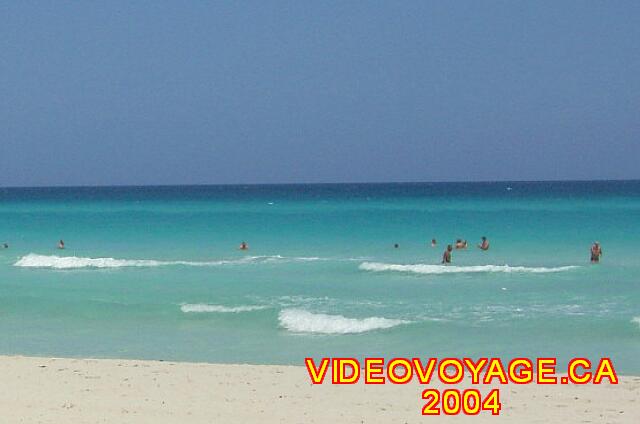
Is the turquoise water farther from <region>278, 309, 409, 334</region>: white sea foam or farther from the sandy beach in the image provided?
the sandy beach

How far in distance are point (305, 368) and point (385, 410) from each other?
8.84ft

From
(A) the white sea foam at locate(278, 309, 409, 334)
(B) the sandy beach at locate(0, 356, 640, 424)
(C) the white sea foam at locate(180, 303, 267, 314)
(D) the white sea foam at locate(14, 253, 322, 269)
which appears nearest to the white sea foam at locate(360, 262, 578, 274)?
(D) the white sea foam at locate(14, 253, 322, 269)

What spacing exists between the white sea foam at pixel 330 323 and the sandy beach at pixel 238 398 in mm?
3264

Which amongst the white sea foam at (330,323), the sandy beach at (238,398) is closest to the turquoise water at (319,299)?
the white sea foam at (330,323)

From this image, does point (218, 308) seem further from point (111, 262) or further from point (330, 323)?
point (111, 262)

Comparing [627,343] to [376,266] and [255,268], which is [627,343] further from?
[255,268]

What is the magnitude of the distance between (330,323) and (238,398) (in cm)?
554

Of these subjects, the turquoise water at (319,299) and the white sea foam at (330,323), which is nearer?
the turquoise water at (319,299)

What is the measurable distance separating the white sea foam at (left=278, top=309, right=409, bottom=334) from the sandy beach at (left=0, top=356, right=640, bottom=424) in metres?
3.26

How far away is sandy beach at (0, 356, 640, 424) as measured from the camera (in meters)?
10.6

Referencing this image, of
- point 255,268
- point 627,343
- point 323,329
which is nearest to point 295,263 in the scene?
point 255,268

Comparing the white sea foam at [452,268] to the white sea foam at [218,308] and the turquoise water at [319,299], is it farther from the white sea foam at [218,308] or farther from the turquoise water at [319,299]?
the white sea foam at [218,308]

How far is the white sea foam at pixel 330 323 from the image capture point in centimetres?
1655

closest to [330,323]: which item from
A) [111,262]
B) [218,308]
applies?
[218,308]
